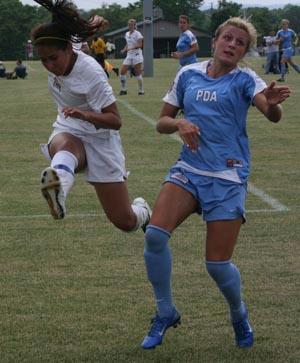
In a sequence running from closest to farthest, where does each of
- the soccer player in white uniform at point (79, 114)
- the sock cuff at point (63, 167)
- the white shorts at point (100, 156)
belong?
the sock cuff at point (63, 167) → the soccer player in white uniform at point (79, 114) → the white shorts at point (100, 156)

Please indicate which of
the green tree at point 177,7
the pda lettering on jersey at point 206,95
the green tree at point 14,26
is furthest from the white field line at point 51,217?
the green tree at point 177,7

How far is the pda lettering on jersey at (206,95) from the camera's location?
5121 mm

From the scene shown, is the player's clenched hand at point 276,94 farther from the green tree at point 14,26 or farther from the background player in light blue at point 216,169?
the green tree at point 14,26

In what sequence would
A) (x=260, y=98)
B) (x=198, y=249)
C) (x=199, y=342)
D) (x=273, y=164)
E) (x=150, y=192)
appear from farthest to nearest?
(x=273, y=164) → (x=150, y=192) → (x=198, y=249) → (x=199, y=342) → (x=260, y=98)

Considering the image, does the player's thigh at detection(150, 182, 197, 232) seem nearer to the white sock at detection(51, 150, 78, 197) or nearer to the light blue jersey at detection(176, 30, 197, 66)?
the white sock at detection(51, 150, 78, 197)

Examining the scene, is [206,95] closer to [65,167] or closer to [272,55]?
[65,167]

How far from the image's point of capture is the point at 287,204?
9.62m

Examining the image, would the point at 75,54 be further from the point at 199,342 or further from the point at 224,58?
the point at 199,342

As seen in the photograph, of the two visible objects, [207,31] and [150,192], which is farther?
[207,31]

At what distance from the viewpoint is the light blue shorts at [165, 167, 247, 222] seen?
16.6ft

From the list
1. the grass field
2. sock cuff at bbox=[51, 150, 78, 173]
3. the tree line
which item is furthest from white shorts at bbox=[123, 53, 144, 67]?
the tree line

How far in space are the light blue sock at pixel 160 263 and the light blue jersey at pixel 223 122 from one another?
0.42 meters

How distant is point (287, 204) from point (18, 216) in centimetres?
287

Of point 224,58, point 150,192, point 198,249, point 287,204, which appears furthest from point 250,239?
point 224,58
